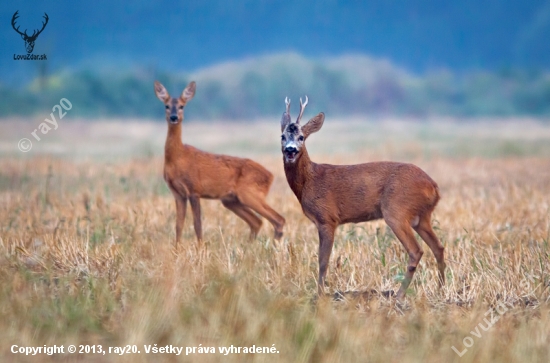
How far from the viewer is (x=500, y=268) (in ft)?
30.3

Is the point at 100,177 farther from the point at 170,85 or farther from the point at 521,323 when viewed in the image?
the point at 170,85

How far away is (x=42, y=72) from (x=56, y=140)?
16608mm

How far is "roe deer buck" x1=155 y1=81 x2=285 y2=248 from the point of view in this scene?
12461 millimetres

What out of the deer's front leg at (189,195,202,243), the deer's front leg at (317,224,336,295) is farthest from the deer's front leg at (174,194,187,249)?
the deer's front leg at (317,224,336,295)

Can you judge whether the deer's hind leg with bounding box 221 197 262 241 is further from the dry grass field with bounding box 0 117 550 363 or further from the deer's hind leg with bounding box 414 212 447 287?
the deer's hind leg with bounding box 414 212 447 287

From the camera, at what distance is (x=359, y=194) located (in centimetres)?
920

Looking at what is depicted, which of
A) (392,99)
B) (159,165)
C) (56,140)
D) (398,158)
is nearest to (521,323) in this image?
(159,165)

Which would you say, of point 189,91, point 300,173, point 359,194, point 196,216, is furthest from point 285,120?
point 189,91

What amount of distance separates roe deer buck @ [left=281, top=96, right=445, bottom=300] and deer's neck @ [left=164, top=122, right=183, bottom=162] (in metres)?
3.52

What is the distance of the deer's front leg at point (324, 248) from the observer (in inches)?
350

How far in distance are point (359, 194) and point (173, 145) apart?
4132 mm

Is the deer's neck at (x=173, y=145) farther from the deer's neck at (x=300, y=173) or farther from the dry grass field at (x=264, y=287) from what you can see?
the deer's neck at (x=300, y=173)

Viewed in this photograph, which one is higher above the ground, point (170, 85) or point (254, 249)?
point (170, 85)

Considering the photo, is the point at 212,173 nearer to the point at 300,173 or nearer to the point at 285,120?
the point at 300,173
